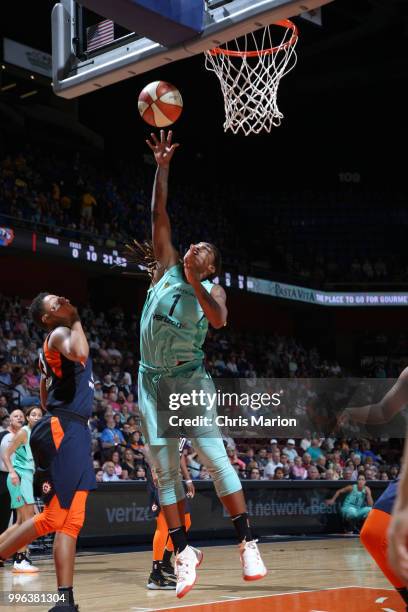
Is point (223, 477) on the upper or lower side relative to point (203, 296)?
lower

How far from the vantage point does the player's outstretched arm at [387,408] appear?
3975 mm

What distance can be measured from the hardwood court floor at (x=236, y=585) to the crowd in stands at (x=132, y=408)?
2115 mm

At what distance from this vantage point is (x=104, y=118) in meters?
24.9

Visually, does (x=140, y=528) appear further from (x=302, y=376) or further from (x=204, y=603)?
(x=302, y=376)

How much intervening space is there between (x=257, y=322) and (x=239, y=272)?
16.4ft

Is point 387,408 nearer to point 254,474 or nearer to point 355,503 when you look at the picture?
point 254,474

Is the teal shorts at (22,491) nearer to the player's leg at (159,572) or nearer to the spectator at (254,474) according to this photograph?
the player's leg at (159,572)

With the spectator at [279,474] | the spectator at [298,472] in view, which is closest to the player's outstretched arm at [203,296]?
the spectator at [279,474]

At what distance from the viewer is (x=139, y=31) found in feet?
19.4

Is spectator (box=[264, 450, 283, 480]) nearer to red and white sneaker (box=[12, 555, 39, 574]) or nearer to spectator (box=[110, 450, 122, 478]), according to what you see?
spectator (box=[110, 450, 122, 478])

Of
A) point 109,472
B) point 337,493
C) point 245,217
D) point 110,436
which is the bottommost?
point 337,493

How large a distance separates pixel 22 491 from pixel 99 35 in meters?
5.24

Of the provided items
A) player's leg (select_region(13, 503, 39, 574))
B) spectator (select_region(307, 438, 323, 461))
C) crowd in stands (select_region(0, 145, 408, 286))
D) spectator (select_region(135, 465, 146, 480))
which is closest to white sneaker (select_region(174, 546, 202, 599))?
player's leg (select_region(13, 503, 39, 574))

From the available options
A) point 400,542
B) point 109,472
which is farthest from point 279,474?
point 400,542
